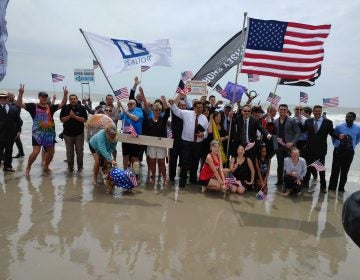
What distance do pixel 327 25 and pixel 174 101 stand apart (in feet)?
10.5

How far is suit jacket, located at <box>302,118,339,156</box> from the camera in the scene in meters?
7.55

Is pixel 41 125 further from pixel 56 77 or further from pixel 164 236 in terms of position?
pixel 56 77

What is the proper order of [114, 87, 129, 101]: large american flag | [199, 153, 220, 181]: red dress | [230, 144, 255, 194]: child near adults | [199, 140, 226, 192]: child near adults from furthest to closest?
[114, 87, 129, 101]: large american flag → [230, 144, 255, 194]: child near adults → [199, 153, 220, 181]: red dress → [199, 140, 226, 192]: child near adults

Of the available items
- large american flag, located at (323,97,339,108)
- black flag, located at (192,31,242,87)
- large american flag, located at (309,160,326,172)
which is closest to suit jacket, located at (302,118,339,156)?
large american flag, located at (309,160,326,172)

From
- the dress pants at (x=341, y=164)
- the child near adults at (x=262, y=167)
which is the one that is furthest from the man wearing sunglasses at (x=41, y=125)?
the dress pants at (x=341, y=164)

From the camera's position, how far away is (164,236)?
4523 mm

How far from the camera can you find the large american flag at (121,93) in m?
7.51

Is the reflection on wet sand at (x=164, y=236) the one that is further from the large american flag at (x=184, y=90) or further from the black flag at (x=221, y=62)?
the black flag at (x=221, y=62)

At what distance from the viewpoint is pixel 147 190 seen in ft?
22.2

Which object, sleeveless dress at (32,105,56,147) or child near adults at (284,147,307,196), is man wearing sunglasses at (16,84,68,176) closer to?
sleeveless dress at (32,105,56,147)

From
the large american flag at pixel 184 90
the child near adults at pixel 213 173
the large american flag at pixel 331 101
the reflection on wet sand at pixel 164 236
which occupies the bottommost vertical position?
the reflection on wet sand at pixel 164 236

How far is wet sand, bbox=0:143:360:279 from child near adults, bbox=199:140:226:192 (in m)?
0.18

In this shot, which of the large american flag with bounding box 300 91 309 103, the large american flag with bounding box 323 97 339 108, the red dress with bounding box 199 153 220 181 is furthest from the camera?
the large american flag with bounding box 323 97 339 108

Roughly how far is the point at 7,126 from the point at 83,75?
213 inches
